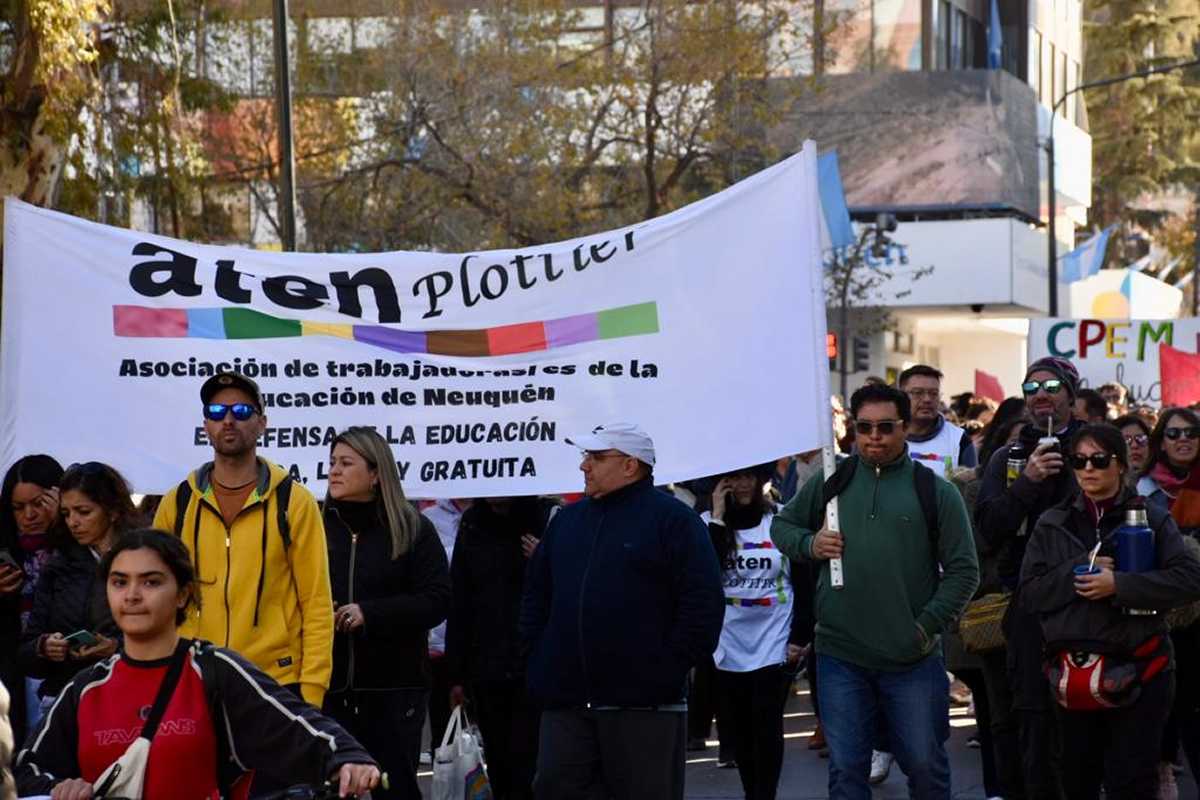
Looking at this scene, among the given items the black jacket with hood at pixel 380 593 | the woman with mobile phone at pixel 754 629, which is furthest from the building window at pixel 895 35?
the black jacket with hood at pixel 380 593

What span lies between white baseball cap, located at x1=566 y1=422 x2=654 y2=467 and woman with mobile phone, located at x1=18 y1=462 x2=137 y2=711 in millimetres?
1685

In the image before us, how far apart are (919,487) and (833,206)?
24382 mm

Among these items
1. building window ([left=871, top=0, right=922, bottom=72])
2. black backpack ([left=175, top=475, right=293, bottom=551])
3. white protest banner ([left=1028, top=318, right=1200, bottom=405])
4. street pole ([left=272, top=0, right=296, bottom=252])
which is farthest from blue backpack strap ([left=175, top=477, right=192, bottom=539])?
building window ([left=871, top=0, right=922, bottom=72])

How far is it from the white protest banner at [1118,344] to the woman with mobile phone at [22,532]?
1399 cm

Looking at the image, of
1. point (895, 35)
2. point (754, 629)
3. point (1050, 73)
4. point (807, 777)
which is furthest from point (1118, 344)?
point (1050, 73)

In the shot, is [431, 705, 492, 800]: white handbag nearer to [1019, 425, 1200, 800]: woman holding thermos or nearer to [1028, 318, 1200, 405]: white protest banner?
[1019, 425, 1200, 800]: woman holding thermos

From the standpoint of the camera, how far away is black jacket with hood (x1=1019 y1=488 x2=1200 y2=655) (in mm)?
7738

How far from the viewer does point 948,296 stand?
47312mm

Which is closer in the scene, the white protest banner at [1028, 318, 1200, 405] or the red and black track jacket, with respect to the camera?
the red and black track jacket

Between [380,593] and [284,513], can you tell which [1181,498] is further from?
[284,513]

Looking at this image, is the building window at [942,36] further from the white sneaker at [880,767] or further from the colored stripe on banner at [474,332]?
the colored stripe on banner at [474,332]

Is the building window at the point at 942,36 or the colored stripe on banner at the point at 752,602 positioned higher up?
the building window at the point at 942,36

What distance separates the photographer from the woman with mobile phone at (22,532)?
25.8 ft

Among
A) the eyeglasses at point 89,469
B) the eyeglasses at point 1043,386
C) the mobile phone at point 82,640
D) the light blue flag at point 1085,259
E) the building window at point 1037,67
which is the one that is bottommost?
the mobile phone at point 82,640
